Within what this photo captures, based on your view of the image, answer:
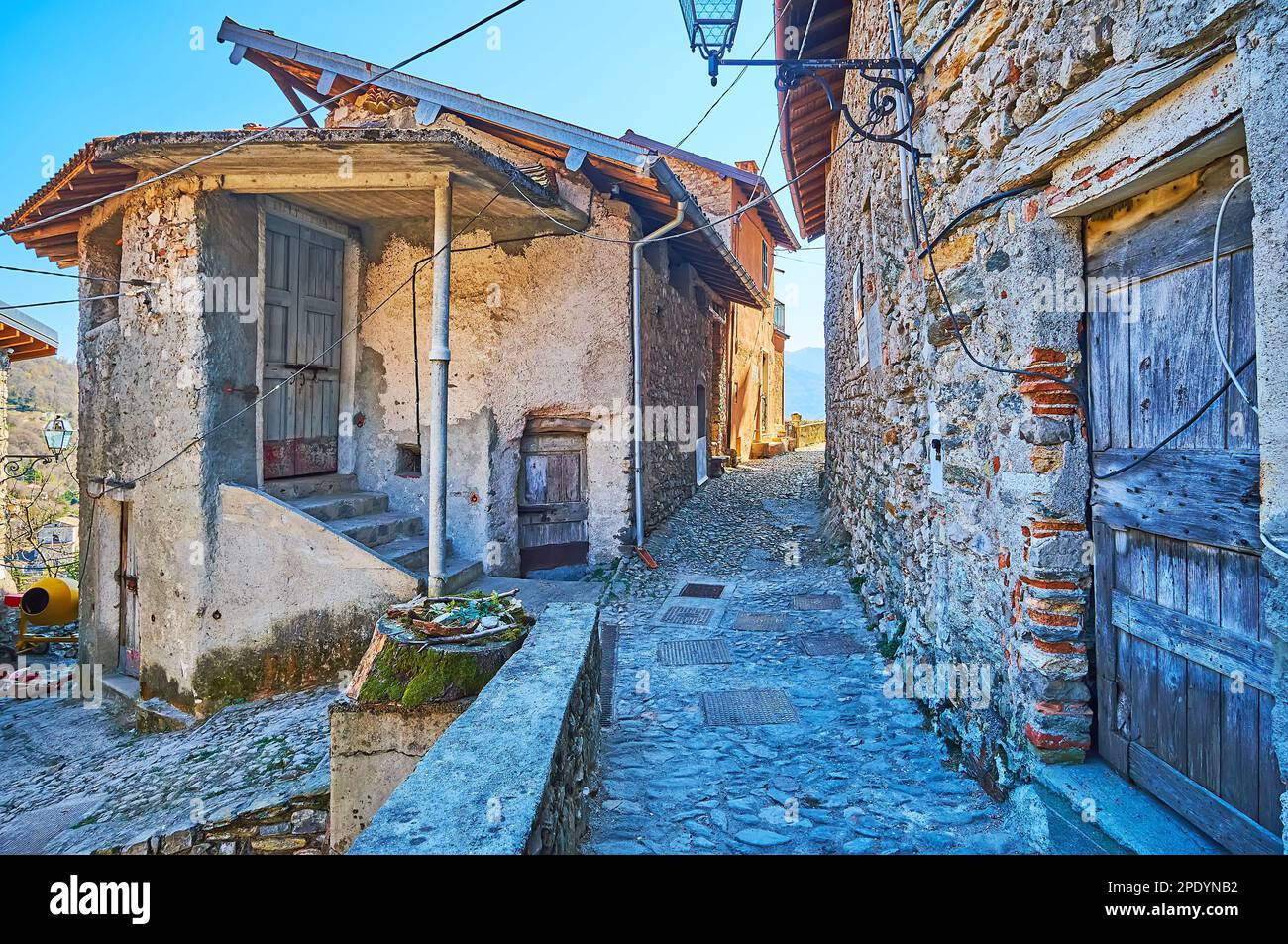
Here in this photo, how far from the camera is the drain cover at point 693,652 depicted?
195 inches

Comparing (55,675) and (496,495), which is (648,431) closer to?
(496,495)

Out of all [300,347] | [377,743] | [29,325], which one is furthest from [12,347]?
[377,743]

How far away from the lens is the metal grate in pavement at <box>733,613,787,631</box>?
570 centimetres

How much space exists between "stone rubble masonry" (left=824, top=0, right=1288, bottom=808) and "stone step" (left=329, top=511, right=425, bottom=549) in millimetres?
4828

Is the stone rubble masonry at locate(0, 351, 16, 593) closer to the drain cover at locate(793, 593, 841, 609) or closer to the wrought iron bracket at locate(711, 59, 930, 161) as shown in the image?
the drain cover at locate(793, 593, 841, 609)

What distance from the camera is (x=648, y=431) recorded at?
8.27m

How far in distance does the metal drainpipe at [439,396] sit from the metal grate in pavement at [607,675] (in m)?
1.48

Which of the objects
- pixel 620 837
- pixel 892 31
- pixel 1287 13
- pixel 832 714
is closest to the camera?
pixel 1287 13

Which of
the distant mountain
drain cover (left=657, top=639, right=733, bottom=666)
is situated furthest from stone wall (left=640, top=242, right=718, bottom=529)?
the distant mountain

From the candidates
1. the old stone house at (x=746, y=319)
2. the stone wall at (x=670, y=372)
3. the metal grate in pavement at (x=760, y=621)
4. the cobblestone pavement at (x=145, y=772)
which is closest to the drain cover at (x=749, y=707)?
the metal grate in pavement at (x=760, y=621)

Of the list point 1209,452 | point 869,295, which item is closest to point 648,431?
point 869,295

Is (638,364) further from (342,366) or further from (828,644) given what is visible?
(828,644)

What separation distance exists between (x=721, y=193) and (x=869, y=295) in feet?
29.6

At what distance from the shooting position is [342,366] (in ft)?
24.9
